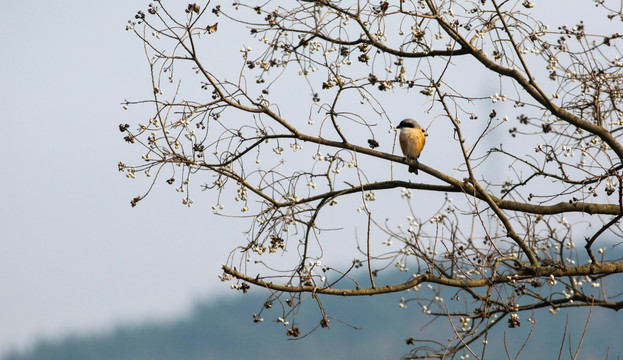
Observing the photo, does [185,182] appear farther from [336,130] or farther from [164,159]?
[336,130]

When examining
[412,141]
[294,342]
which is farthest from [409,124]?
[294,342]

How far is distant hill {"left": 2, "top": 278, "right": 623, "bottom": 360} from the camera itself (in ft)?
78.6

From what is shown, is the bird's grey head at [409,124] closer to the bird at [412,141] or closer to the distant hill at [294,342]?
the bird at [412,141]

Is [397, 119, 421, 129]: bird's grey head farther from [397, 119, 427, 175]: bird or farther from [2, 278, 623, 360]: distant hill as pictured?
[2, 278, 623, 360]: distant hill

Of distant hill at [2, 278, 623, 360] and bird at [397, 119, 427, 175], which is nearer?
bird at [397, 119, 427, 175]

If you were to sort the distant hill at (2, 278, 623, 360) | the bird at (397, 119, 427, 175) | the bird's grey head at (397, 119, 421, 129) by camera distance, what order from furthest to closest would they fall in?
the distant hill at (2, 278, 623, 360) < the bird's grey head at (397, 119, 421, 129) < the bird at (397, 119, 427, 175)

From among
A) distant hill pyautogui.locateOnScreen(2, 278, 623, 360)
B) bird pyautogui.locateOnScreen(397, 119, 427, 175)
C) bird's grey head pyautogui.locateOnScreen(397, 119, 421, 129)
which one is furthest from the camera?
distant hill pyautogui.locateOnScreen(2, 278, 623, 360)

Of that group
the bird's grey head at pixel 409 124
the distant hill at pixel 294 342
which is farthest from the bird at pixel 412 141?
the distant hill at pixel 294 342

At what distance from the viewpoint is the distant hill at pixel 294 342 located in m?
24.0

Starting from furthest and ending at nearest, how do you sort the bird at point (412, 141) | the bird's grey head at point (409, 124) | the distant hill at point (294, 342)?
the distant hill at point (294, 342) → the bird's grey head at point (409, 124) → the bird at point (412, 141)

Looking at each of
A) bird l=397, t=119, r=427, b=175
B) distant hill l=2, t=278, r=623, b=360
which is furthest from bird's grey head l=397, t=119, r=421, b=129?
distant hill l=2, t=278, r=623, b=360

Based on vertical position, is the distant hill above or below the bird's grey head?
above

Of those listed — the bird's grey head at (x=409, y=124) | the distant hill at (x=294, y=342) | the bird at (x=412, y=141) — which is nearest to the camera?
the bird at (x=412, y=141)

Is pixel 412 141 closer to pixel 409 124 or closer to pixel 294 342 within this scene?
pixel 409 124
